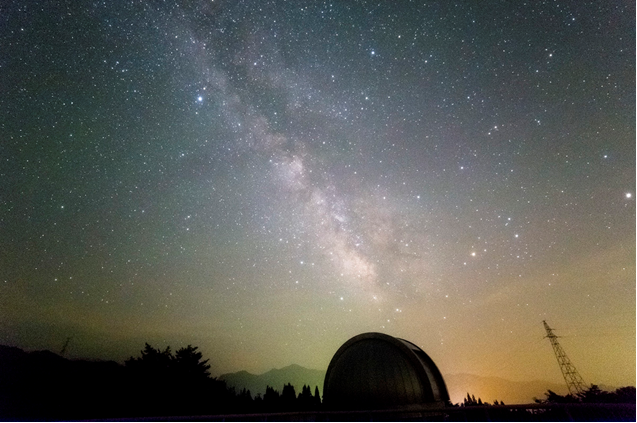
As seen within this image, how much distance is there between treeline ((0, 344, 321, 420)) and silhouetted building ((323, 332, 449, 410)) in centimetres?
506

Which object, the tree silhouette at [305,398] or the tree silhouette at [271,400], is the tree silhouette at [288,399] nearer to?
the tree silhouette at [305,398]

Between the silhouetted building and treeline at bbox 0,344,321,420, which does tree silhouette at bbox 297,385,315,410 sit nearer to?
treeline at bbox 0,344,321,420

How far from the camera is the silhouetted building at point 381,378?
9633 millimetres

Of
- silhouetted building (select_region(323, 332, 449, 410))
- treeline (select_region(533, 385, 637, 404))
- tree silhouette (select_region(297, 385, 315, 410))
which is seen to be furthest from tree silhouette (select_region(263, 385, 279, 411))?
treeline (select_region(533, 385, 637, 404))

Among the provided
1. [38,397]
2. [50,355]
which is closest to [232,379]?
[50,355]

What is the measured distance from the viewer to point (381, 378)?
1001 cm

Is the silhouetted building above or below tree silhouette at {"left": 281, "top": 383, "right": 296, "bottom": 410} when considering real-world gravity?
above

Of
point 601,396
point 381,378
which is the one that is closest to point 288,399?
point 381,378

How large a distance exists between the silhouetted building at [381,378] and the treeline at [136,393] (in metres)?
5.06

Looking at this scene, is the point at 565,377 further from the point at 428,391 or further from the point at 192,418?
the point at 192,418

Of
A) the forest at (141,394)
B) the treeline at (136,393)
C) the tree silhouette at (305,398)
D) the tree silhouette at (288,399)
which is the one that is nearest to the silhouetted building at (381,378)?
the tree silhouette at (305,398)

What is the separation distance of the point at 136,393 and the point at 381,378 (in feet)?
59.1

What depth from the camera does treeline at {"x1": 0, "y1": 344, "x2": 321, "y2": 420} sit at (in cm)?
1836

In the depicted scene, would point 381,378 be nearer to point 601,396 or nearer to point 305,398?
point 305,398
